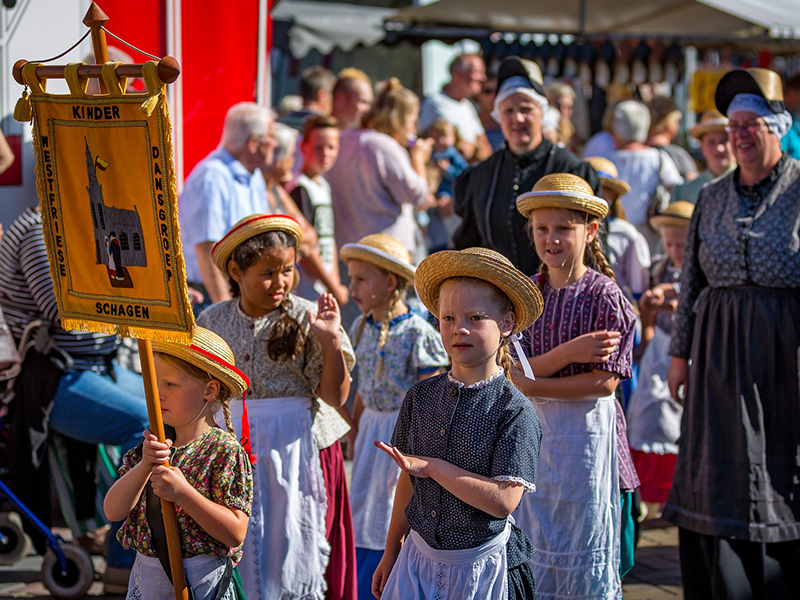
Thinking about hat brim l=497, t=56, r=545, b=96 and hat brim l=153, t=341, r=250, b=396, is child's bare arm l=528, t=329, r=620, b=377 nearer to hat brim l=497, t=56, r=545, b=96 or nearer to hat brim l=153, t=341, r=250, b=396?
hat brim l=153, t=341, r=250, b=396

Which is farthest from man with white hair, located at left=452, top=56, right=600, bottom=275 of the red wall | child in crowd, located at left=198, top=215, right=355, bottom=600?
the red wall

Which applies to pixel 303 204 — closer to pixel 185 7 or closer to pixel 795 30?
pixel 185 7

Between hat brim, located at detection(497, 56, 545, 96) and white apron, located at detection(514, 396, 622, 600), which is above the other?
hat brim, located at detection(497, 56, 545, 96)

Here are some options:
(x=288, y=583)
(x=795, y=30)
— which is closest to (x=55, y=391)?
(x=288, y=583)

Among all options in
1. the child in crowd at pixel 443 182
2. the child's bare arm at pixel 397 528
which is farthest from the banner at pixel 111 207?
the child in crowd at pixel 443 182

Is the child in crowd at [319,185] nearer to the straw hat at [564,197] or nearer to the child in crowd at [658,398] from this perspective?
the child in crowd at [658,398]

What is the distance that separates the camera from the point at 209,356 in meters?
2.91

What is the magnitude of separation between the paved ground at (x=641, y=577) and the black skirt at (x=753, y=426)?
609 millimetres

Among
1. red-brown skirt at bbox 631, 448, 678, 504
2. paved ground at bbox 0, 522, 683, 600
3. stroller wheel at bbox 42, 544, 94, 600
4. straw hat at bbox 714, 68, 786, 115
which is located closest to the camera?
straw hat at bbox 714, 68, 786, 115

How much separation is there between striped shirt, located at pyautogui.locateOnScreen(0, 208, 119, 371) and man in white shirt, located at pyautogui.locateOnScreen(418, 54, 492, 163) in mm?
5060

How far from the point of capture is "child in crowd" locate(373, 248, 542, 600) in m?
2.67

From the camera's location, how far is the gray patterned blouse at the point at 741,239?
4.08m

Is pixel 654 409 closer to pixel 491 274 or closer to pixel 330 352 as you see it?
pixel 330 352

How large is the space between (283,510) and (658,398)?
3007 millimetres
